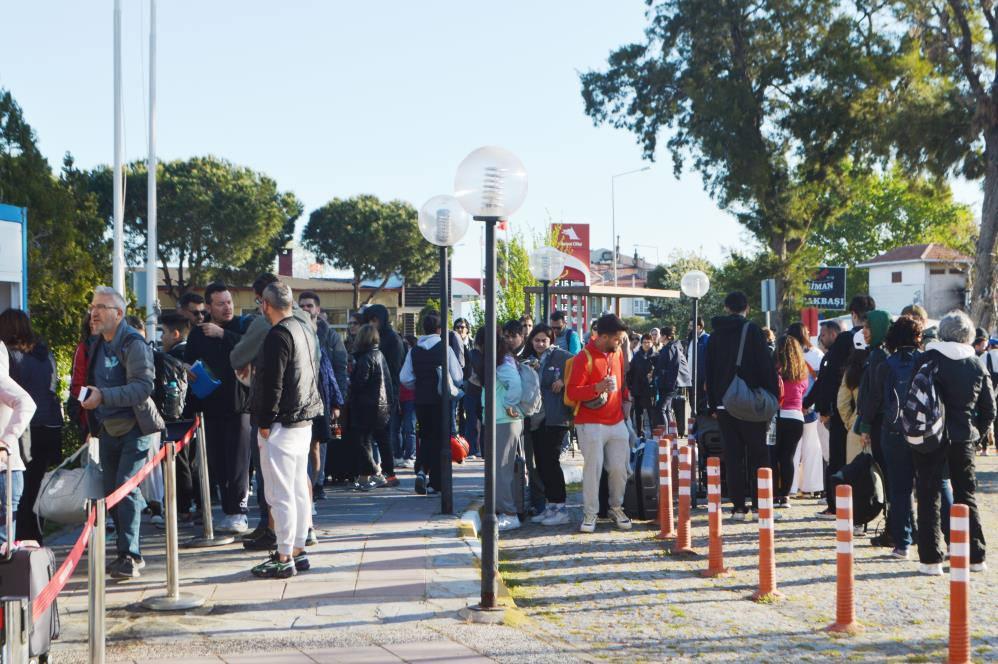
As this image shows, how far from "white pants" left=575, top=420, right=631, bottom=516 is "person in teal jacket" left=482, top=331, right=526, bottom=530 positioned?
2.01ft

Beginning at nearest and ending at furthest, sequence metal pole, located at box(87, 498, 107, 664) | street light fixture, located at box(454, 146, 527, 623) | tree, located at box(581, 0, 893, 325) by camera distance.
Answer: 1. metal pole, located at box(87, 498, 107, 664)
2. street light fixture, located at box(454, 146, 527, 623)
3. tree, located at box(581, 0, 893, 325)

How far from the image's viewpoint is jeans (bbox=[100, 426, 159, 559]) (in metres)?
7.72

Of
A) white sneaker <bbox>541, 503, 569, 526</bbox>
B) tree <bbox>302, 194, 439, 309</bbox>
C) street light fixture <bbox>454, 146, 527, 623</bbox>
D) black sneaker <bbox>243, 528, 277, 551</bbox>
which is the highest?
tree <bbox>302, 194, 439, 309</bbox>

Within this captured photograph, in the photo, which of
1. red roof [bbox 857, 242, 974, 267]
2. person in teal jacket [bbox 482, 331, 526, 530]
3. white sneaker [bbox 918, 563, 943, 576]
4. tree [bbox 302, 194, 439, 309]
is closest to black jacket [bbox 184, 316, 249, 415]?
person in teal jacket [bbox 482, 331, 526, 530]

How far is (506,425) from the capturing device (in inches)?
406

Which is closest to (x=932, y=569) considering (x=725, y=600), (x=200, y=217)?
(x=725, y=600)

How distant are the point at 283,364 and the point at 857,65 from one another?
27.1m

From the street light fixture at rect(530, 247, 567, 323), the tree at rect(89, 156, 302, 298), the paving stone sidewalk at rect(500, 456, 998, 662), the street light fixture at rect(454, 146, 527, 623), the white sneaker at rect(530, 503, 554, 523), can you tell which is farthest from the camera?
the tree at rect(89, 156, 302, 298)

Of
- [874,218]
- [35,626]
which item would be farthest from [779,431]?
[874,218]

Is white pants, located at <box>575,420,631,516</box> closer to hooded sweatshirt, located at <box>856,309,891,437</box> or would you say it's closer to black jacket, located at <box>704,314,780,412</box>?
black jacket, located at <box>704,314,780,412</box>

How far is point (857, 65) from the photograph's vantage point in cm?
3123

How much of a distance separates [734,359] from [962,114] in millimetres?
17125

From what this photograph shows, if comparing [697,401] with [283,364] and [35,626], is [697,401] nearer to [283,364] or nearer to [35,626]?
[283,364]

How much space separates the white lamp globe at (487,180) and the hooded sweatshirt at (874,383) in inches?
137
